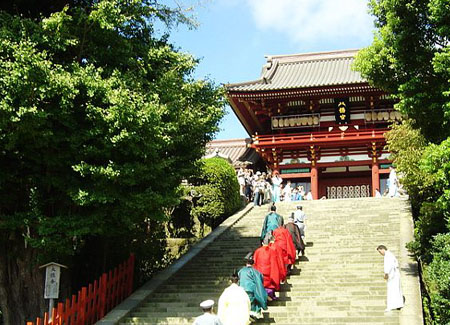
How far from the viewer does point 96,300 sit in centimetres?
1163

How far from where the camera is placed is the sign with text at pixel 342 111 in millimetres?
26656

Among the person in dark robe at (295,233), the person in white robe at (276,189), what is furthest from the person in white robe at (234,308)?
the person in white robe at (276,189)

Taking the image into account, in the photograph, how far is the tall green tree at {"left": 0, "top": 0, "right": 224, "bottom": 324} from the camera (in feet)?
30.9

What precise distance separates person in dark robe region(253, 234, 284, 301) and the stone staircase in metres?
0.46

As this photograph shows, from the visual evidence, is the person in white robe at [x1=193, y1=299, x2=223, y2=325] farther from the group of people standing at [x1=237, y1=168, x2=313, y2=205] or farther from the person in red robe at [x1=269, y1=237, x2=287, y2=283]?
the group of people standing at [x1=237, y1=168, x2=313, y2=205]

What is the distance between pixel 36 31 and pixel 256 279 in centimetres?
600

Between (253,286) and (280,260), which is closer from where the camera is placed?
(253,286)

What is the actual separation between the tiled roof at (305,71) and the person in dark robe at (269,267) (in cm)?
1651

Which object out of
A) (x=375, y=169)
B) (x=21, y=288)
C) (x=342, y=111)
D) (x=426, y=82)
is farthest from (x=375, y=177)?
(x=21, y=288)

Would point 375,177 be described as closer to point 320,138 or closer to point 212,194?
point 320,138

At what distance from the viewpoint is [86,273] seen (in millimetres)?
13539

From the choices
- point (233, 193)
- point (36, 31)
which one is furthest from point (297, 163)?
point (36, 31)

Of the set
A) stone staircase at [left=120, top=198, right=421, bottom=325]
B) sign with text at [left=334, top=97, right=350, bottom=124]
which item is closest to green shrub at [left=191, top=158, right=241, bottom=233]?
stone staircase at [left=120, top=198, right=421, bottom=325]

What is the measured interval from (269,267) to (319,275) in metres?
2.55
